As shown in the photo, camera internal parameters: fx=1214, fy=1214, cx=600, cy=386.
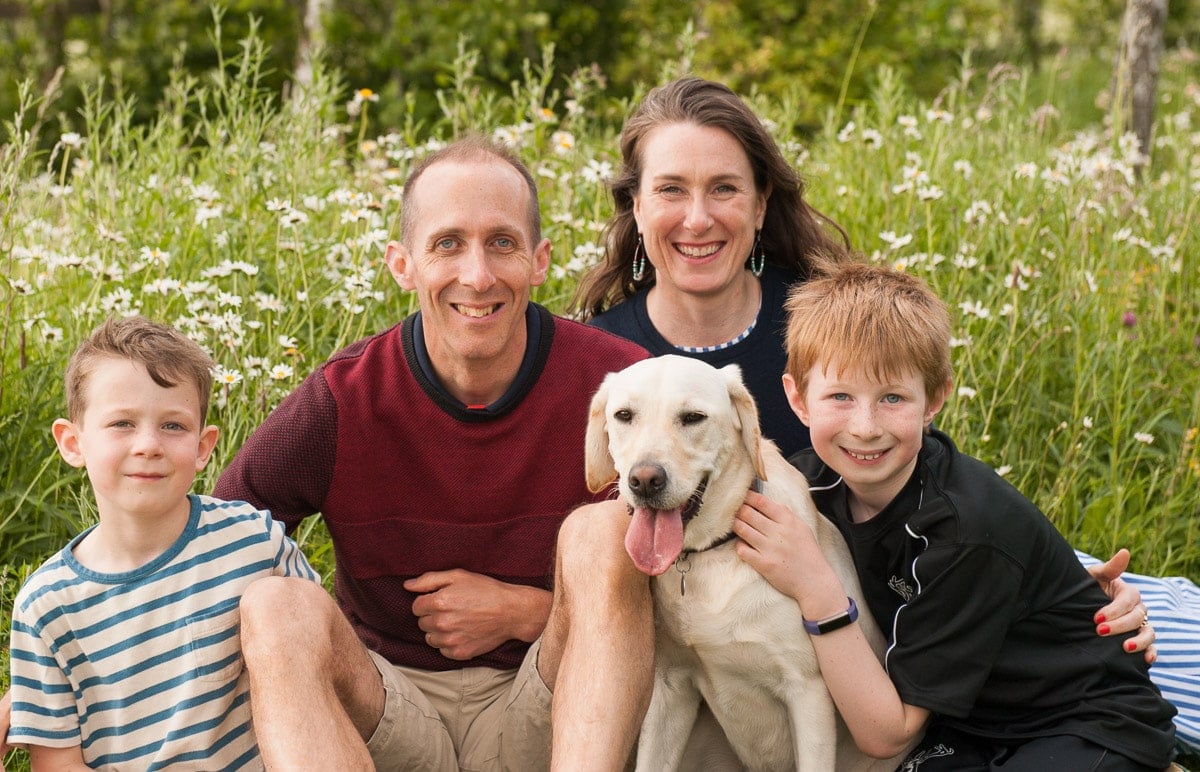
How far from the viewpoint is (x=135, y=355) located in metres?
2.61

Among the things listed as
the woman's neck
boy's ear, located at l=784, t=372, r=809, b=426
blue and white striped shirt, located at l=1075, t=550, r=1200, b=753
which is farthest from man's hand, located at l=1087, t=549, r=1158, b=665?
the woman's neck

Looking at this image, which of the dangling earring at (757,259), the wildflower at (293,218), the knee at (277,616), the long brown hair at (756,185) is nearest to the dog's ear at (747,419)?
the long brown hair at (756,185)

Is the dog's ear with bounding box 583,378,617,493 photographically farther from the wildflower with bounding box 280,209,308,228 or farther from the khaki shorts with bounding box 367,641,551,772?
the wildflower with bounding box 280,209,308,228

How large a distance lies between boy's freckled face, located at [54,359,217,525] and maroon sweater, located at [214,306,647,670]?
0.40m

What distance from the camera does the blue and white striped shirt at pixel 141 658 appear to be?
2.54m

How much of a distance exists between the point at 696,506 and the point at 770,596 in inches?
10.8

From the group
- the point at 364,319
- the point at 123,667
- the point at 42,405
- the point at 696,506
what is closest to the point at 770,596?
the point at 696,506

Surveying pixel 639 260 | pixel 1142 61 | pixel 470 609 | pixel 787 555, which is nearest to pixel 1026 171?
pixel 639 260

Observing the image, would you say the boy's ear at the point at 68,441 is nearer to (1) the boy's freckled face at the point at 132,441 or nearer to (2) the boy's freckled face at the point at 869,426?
(1) the boy's freckled face at the point at 132,441

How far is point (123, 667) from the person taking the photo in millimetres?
2588

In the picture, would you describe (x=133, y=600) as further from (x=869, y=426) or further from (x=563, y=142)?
(x=563, y=142)

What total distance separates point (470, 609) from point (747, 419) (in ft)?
2.83

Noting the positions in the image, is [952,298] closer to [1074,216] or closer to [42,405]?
[1074,216]

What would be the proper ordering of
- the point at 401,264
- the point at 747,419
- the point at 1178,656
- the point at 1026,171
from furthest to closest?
the point at 1026,171 → the point at 1178,656 → the point at 401,264 → the point at 747,419
